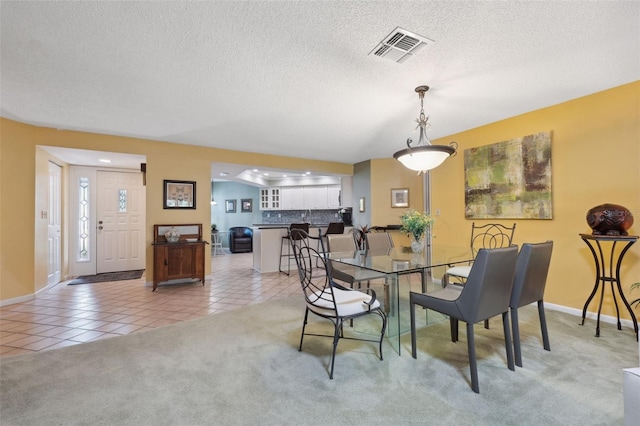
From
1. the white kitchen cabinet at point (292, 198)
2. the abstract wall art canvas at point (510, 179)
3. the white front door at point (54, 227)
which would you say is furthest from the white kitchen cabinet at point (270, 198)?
the abstract wall art canvas at point (510, 179)

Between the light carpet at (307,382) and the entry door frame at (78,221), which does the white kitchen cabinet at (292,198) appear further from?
the light carpet at (307,382)

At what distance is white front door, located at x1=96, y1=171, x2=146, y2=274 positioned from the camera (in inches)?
210

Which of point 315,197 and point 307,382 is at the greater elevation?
point 315,197

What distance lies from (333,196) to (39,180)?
6173 mm

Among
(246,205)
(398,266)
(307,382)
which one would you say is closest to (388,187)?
(398,266)

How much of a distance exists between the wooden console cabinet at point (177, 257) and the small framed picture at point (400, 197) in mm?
3750

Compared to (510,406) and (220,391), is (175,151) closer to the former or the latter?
(220,391)

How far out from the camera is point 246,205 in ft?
30.2

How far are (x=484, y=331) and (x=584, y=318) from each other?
1.08 m

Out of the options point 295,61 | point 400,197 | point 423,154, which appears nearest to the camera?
point 295,61

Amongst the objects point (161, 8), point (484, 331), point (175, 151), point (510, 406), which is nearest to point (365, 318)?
point (484, 331)

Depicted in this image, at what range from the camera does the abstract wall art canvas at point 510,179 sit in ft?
10.5

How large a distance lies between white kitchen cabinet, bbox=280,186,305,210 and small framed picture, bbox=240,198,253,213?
1206 millimetres

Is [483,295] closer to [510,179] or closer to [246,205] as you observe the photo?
[510,179]
